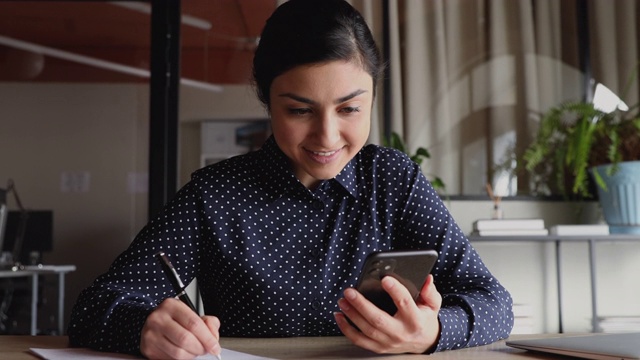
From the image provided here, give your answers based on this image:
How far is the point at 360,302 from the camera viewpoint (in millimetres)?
1073

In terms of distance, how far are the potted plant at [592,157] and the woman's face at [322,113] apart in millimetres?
2691

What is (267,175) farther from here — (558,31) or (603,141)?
(558,31)

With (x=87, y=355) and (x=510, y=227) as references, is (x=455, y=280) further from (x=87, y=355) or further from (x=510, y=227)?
(x=510, y=227)

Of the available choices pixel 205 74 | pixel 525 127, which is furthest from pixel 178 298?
pixel 205 74

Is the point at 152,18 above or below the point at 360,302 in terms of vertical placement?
above

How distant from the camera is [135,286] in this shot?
1403 mm

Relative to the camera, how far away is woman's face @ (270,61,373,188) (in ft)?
4.38

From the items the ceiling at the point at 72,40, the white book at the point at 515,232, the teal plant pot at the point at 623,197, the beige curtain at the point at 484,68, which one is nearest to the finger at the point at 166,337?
the white book at the point at 515,232

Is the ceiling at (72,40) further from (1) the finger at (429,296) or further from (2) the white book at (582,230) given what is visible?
(1) the finger at (429,296)

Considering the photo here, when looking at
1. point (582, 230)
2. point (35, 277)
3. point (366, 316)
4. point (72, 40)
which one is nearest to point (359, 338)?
point (366, 316)

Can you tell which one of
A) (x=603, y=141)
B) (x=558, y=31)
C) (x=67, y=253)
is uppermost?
(x=558, y=31)

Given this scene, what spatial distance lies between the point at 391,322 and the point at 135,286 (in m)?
0.51

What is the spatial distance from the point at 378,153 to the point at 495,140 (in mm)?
2840

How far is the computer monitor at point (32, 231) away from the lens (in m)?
6.97
